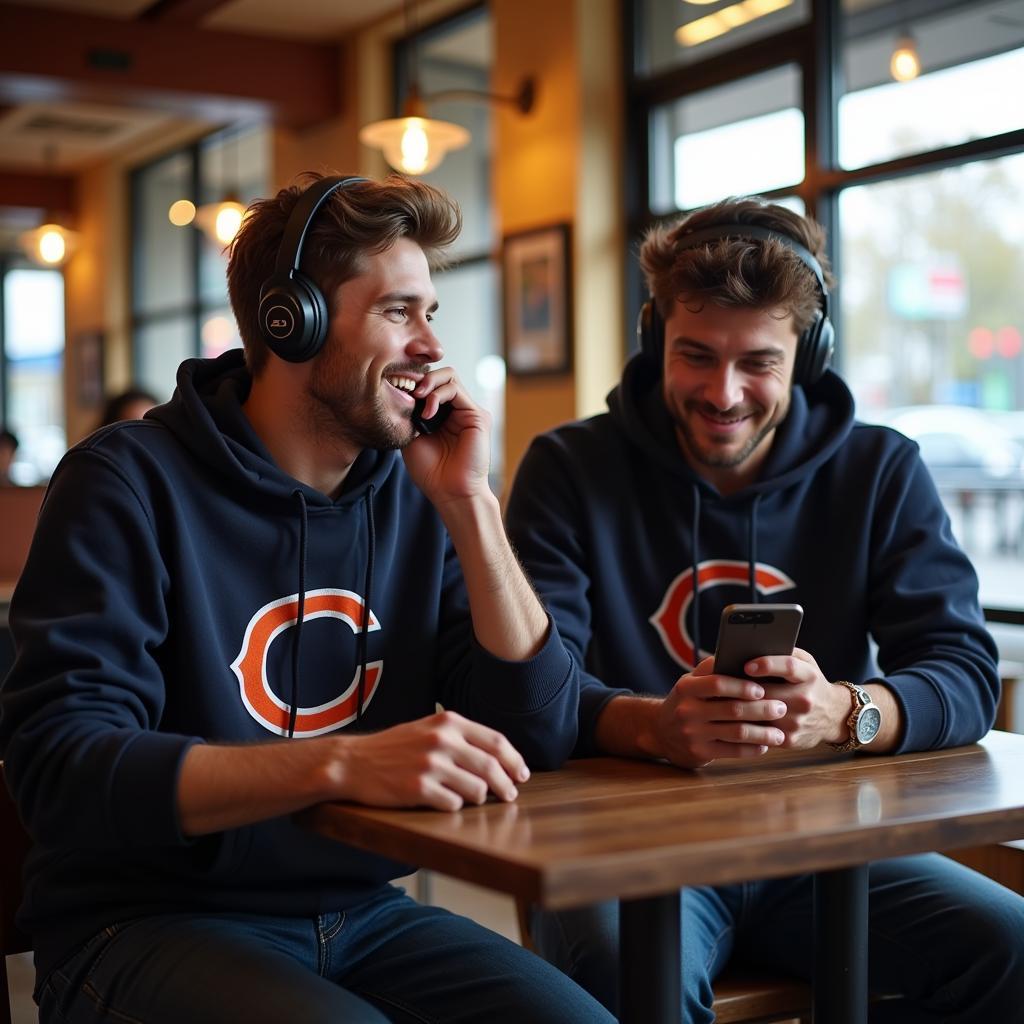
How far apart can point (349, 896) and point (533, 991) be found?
234mm

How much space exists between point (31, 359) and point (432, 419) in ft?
36.7

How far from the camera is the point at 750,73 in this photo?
4848 millimetres

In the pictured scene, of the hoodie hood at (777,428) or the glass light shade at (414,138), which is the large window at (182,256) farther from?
the hoodie hood at (777,428)

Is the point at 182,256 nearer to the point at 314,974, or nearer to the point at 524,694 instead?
the point at 524,694

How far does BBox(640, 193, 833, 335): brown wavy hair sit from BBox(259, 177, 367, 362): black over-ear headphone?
562mm

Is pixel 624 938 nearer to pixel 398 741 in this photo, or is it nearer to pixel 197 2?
pixel 398 741

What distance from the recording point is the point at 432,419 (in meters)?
1.68

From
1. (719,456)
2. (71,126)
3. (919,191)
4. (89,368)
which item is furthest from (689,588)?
(89,368)

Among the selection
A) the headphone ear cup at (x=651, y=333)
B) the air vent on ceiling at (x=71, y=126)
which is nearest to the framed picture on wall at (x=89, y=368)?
the air vent on ceiling at (x=71, y=126)

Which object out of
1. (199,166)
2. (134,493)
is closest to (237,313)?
(134,493)

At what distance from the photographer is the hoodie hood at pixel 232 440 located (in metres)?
1.51

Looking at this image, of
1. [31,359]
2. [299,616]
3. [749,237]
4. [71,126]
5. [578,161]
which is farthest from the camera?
[31,359]

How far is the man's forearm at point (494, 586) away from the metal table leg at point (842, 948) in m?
0.41

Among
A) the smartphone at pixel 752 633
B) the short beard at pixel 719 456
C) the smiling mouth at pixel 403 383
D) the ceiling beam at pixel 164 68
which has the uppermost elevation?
the ceiling beam at pixel 164 68
